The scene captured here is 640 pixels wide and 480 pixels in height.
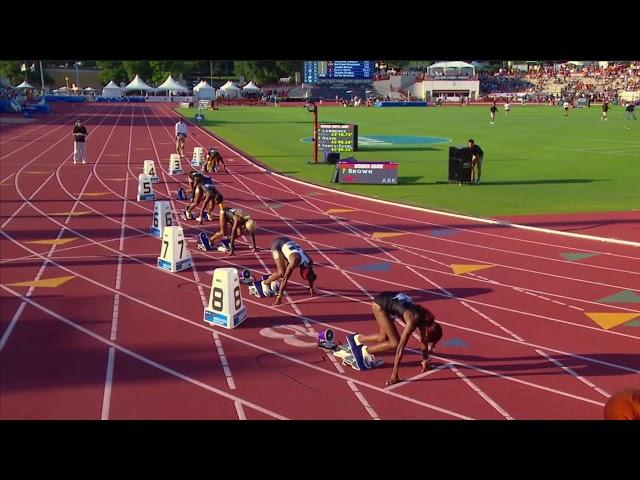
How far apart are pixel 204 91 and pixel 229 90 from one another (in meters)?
8.06

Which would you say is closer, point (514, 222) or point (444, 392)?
point (444, 392)

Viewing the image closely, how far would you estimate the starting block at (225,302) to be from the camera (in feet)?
33.7

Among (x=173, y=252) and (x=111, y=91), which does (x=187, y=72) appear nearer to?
(x=111, y=91)

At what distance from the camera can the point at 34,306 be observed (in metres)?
11.2

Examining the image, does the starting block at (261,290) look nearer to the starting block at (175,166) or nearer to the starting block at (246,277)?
the starting block at (246,277)

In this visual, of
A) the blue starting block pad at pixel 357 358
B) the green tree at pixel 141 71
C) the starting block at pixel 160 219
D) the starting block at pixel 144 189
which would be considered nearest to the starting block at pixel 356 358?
the blue starting block pad at pixel 357 358

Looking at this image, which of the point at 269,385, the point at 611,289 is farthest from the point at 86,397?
the point at 611,289

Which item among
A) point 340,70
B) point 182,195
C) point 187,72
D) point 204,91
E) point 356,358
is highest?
point 187,72

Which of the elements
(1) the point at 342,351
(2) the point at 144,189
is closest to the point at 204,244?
(1) the point at 342,351

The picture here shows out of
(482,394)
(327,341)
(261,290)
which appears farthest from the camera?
(261,290)

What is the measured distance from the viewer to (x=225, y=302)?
10.3 m

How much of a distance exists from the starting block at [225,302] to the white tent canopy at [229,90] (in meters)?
85.5
